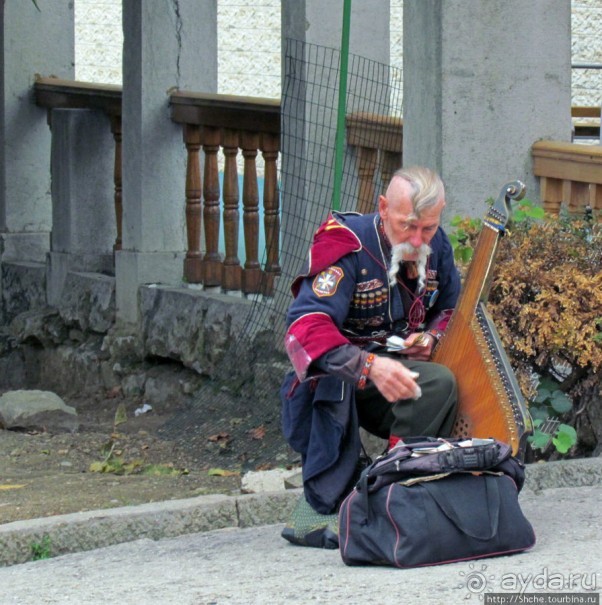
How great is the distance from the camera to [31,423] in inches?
306

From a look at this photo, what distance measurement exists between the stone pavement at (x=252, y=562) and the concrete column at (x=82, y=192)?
4.34 meters

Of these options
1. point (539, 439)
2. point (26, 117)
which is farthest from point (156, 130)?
point (539, 439)

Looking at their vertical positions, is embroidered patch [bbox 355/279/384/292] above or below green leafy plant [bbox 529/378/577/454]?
above

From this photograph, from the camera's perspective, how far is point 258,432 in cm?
693

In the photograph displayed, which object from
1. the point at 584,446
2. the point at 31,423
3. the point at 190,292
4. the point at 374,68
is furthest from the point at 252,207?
the point at 584,446

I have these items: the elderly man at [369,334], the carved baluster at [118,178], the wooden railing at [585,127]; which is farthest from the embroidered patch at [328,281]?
the wooden railing at [585,127]

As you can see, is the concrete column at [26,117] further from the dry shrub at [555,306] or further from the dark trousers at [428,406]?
the dark trousers at [428,406]

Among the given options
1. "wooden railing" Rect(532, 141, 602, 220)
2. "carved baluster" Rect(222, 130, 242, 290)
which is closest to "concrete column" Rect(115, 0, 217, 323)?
"carved baluster" Rect(222, 130, 242, 290)

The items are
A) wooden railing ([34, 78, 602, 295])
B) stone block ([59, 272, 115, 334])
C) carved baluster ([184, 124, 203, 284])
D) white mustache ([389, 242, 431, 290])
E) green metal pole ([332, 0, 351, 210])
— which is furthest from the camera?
stone block ([59, 272, 115, 334])

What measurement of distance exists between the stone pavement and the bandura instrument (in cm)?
39

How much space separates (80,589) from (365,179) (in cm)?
337

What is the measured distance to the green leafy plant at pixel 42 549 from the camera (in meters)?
4.84

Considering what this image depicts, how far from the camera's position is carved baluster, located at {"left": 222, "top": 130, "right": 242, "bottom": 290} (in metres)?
7.93

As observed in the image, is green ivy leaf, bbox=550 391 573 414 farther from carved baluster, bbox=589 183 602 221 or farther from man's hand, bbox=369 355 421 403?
man's hand, bbox=369 355 421 403
